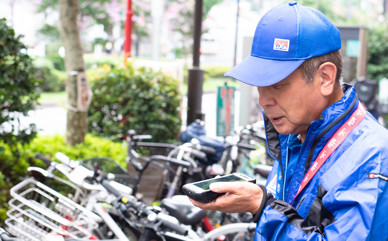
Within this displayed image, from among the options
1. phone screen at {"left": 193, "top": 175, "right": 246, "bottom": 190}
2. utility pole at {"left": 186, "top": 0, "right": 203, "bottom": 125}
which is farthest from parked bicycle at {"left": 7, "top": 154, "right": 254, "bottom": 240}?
utility pole at {"left": 186, "top": 0, "right": 203, "bottom": 125}

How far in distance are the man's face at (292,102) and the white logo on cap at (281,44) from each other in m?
0.08

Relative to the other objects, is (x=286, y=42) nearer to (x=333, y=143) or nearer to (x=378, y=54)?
(x=333, y=143)

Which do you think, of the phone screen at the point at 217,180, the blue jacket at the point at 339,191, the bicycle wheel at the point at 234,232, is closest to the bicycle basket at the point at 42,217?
the bicycle wheel at the point at 234,232

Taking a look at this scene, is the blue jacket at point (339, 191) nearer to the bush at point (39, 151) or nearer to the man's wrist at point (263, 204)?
→ the man's wrist at point (263, 204)

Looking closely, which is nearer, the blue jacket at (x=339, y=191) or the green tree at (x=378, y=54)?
the blue jacket at (x=339, y=191)

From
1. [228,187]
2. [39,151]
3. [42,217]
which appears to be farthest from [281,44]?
[39,151]

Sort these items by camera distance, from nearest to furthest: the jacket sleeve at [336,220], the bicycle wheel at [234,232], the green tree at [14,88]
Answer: the jacket sleeve at [336,220] → the bicycle wheel at [234,232] → the green tree at [14,88]

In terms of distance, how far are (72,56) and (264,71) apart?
537 centimetres

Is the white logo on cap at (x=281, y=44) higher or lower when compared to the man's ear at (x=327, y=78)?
higher

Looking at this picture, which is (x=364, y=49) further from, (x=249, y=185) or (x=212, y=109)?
(x=249, y=185)

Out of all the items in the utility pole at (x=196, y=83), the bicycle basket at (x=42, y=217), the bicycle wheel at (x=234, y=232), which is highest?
the utility pole at (x=196, y=83)

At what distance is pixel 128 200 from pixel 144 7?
22.2m

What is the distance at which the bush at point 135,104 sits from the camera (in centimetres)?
796

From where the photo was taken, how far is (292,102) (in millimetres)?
1645
